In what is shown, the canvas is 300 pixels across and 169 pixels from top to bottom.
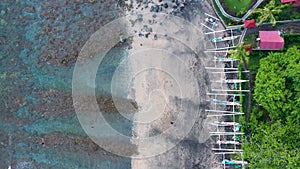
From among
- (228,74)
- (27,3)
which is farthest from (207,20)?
(27,3)

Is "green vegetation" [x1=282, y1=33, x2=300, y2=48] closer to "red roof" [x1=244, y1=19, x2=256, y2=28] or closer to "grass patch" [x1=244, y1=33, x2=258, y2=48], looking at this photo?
"grass patch" [x1=244, y1=33, x2=258, y2=48]

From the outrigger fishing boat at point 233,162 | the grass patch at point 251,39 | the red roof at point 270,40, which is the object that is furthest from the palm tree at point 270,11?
the outrigger fishing boat at point 233,162

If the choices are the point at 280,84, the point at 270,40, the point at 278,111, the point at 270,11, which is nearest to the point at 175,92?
the point at 278,111

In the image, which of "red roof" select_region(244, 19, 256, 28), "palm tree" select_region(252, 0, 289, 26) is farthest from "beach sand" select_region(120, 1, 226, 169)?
"palm tree" select_region(252, 0, 289, 26)

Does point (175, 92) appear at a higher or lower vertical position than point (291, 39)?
lower

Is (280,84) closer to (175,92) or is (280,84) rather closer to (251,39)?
(251,39)
